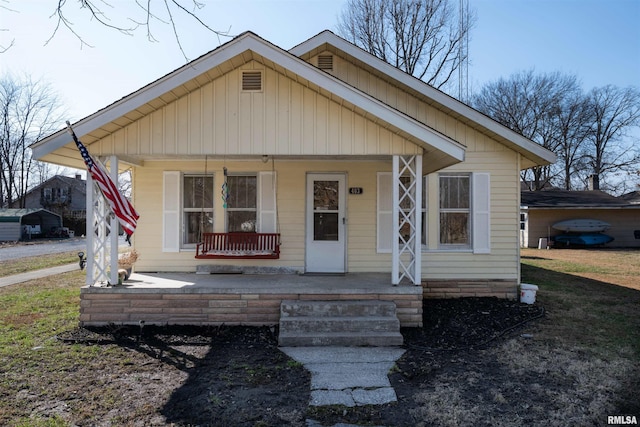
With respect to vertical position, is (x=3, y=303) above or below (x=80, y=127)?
below

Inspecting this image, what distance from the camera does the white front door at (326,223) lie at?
310 inches

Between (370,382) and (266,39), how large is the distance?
467 cm

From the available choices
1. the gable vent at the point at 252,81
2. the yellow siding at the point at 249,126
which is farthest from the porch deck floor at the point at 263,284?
the gable vent at the point at 252,81

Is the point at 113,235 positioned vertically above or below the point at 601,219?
below

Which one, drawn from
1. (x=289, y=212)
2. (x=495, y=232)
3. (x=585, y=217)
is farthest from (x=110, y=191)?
(x=585, y=217)

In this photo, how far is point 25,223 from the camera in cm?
2733

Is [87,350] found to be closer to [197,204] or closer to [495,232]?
[197,204]

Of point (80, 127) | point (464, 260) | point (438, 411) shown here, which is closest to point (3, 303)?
point (80, 127)

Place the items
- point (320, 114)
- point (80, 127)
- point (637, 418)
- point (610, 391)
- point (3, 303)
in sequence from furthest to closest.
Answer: point (3, 303), point (320, 114), point (80, 127), point (610, 391), point (637, 418)

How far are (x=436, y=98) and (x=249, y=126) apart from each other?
3799 millimetres

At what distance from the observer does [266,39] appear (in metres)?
5.66

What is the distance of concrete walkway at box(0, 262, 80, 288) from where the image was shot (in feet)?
33.5

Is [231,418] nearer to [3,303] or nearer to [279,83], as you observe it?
[279,83]

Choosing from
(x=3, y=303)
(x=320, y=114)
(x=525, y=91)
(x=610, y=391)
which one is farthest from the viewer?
(x=525, y=91)
